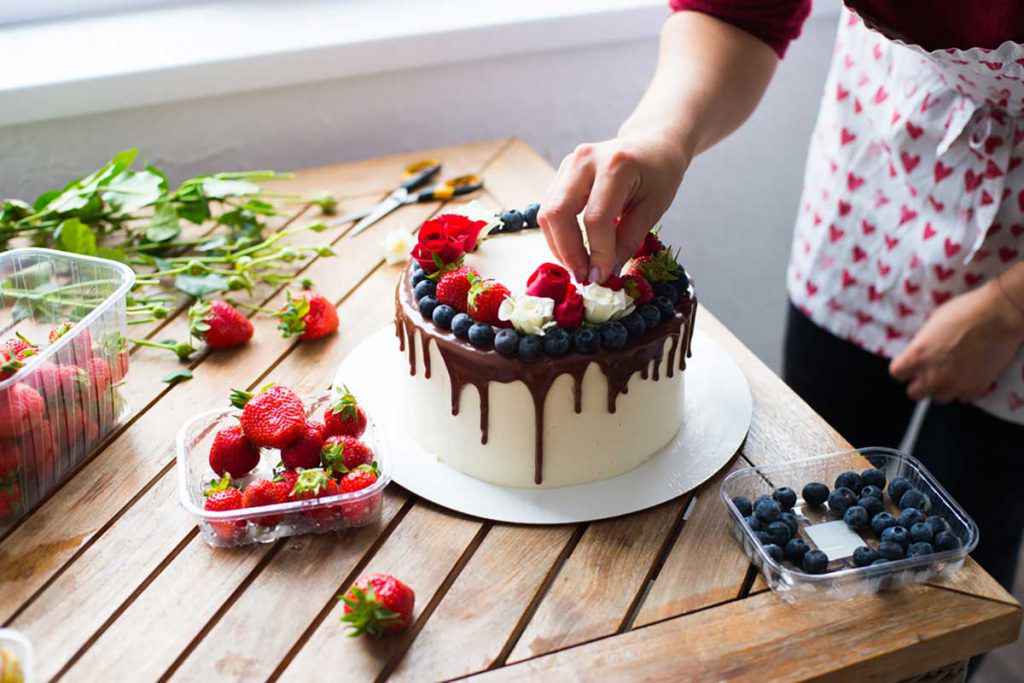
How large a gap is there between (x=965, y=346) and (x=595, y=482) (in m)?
0.56

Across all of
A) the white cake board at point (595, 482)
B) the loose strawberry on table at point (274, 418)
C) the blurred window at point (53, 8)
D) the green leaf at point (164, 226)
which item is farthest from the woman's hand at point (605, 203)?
the blurred window at point (53, 8)

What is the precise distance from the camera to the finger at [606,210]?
3.47ft

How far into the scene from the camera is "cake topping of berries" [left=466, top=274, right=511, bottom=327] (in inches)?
41.7

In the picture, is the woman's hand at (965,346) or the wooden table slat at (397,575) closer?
the wooden table slat at (397,575)

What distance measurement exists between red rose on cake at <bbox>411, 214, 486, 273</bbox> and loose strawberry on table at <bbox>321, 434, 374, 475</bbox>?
0.22 meters

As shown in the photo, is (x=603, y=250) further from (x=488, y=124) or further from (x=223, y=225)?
(x=488, y=124)

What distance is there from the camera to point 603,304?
1040 millimetres

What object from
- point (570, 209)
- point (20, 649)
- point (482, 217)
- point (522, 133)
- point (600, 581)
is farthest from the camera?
point (522, 133)

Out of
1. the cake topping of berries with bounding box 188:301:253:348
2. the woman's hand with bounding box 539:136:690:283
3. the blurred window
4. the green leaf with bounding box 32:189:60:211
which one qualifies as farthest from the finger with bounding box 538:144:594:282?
the blurred window

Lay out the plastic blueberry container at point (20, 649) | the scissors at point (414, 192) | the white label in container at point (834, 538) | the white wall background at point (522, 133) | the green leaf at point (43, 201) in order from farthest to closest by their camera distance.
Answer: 1. the white wall background at point (522, 133)
2. the scissors at point (414, 192)
3. the green leaf at point (43, 201)
4. the white label in container at point (834, 538)
5. the plastic blueberry container at point (20, 649)

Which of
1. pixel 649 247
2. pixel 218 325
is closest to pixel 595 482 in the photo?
pixel 649 247

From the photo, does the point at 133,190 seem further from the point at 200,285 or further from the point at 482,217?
the point at 482,217

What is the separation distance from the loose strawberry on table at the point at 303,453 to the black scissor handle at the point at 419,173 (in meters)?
0.70

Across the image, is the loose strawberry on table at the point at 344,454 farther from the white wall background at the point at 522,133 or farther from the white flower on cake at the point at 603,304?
the white wall background at the point at 522,133
